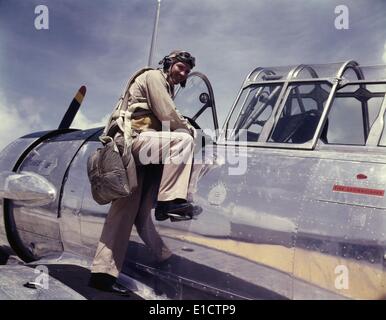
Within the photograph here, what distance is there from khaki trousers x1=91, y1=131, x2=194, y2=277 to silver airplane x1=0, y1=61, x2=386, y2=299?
5.4 inches

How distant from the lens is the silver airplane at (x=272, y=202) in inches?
101

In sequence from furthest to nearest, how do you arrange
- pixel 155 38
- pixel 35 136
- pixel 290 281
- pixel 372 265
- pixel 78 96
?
pixel 155 38, pixel 78 96, pixel 35 136, pixel 290 281, pixel 372 265

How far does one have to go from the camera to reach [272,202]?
2893 mm

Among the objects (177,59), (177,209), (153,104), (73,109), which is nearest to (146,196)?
(177,209)

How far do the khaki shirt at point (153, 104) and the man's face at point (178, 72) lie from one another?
79 millimetres

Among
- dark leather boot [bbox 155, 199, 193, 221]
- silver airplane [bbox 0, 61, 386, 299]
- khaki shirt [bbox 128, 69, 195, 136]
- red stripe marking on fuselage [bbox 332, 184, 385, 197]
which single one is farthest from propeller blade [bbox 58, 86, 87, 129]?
red stripe marking on fuselage [bbox 332, 184, 385, 197]

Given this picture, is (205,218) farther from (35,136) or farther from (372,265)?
(35,136)

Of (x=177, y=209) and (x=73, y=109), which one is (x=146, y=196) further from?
(x=73, y=109)

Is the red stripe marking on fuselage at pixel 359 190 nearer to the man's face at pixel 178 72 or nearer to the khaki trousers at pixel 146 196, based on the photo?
the khaki trousers at pixel 146 196

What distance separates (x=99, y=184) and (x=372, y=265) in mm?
2158

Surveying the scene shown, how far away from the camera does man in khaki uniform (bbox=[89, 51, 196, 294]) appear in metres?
3.38

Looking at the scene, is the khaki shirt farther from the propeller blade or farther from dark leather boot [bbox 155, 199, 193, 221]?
the propeller blade

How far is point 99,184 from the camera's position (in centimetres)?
338
